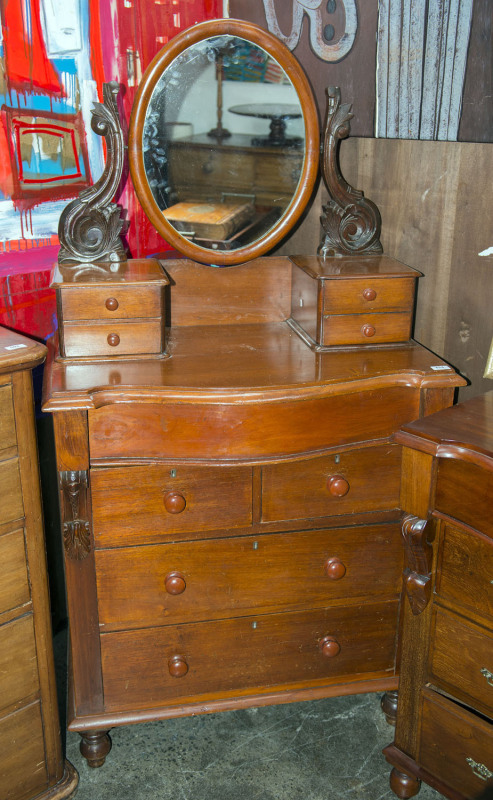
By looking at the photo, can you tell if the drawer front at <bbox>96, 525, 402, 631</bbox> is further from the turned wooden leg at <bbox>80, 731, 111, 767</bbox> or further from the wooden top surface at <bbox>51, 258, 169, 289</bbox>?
the wooden top surface at <bbox>51, 258, 169, 289</bbox>

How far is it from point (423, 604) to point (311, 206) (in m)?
1.29

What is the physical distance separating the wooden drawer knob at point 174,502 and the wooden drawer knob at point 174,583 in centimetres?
20

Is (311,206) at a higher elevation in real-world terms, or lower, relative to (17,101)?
lower

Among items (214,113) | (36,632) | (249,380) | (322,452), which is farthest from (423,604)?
Result: (214,113)

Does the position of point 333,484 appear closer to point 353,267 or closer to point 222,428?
point 222,428

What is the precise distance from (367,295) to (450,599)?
2.73 ft

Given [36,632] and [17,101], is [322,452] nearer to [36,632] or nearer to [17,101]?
[36,632]

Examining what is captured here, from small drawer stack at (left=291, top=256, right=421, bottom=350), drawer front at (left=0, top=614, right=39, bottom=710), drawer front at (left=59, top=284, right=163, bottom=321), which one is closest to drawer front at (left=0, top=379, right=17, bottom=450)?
drawer front at (left=59, top=284, right=163, bottom=321)

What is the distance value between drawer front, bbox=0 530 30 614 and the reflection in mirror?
3.27 feet

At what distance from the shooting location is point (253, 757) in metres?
2.18

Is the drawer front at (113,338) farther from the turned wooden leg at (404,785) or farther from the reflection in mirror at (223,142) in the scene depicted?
the turned wooden leg at (404,785)

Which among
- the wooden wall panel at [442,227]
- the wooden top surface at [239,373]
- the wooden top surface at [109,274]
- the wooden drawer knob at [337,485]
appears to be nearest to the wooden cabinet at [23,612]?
the wooden top surface at [239,373]

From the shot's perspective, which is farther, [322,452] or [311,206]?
[311,206]

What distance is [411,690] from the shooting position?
1906 millimetres
